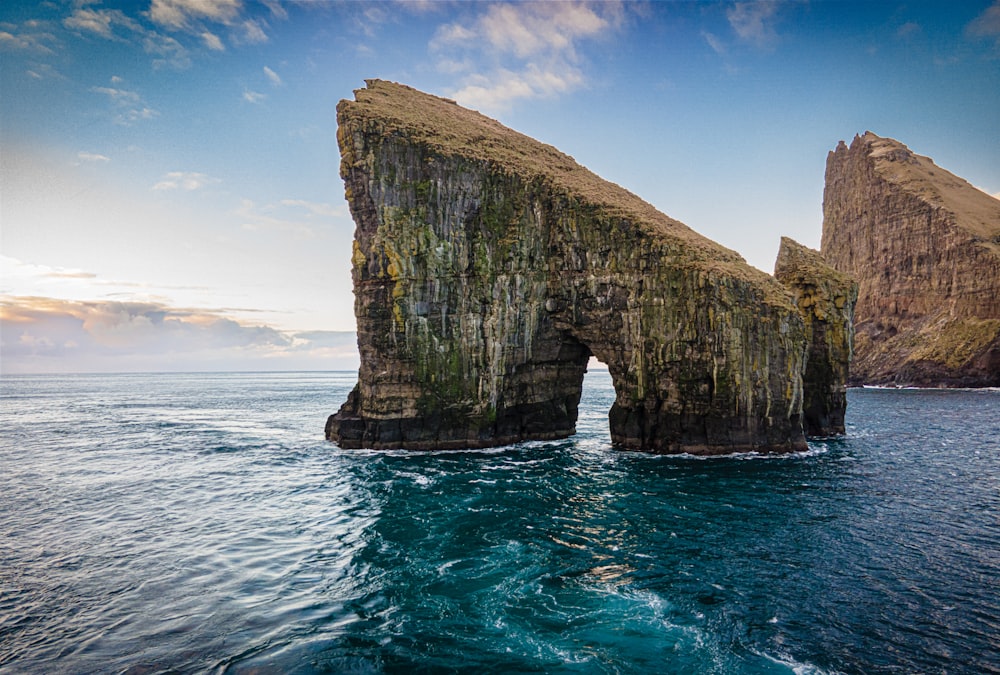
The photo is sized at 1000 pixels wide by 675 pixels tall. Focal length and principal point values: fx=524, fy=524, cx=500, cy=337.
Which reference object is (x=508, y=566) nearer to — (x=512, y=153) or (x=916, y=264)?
(x=512, y=153)

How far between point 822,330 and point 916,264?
362 ft

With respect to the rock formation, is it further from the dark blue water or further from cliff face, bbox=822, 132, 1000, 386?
cliff face, bbox=822, 132, 1000, 386

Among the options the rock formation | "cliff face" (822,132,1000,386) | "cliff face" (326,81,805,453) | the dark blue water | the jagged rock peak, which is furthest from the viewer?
"cliff face" (822,132,1000,386)

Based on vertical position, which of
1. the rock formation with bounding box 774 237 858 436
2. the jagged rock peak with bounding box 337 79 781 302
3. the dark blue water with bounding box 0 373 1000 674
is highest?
the jagged rock peak with bounding box 337 79 781 302

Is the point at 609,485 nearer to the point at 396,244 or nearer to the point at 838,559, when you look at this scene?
the point at 838,559

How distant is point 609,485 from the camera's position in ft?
93.4

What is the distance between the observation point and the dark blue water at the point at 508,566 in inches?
496

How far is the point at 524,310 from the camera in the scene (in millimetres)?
41125

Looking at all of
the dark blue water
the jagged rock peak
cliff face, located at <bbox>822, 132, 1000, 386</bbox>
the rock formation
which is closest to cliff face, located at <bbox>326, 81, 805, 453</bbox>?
the jagged rock peak

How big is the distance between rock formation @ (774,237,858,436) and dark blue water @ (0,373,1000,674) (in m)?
9.05

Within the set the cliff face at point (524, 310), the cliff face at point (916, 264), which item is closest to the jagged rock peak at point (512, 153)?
the cliff face at point (524, 310)

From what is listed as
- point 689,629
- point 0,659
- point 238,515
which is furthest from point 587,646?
point 238,515

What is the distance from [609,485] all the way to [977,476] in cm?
2136

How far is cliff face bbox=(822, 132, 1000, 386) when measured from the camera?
10669 cm
